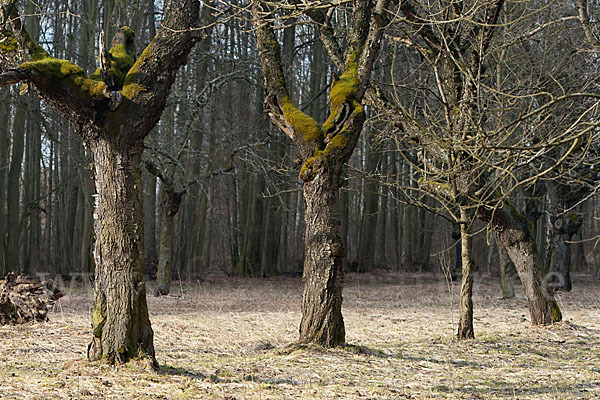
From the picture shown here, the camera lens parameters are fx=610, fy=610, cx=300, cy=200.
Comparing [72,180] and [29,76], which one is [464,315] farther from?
[72,180]

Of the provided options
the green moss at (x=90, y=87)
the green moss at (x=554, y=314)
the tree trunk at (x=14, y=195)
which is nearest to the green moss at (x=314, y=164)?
the green moss at (x=90, y=87)

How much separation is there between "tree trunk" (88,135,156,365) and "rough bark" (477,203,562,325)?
18.1 feet

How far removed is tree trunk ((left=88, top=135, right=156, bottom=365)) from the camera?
18.8ft

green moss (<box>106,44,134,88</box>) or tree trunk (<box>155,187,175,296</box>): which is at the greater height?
green moss (<box>106,44,134,88</box>)

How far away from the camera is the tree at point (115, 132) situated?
18.8 feet

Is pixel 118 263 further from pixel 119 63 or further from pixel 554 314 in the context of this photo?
pixel 554 314

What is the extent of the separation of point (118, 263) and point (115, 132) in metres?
1.27

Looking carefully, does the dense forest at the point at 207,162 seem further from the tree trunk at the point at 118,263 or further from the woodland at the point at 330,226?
the tree trunk at the point at 118,263

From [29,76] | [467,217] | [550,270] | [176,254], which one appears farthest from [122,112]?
[176,254]

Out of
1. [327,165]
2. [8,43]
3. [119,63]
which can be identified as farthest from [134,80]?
[327,165]

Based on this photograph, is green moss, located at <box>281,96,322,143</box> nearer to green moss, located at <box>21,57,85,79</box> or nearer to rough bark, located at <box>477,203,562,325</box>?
green moss, located at <box>21,57,85,79</box>

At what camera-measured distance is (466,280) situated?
7969 mm

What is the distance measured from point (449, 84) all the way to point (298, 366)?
4398 mm

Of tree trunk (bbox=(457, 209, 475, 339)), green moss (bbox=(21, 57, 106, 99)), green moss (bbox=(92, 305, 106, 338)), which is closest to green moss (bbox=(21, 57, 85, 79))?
green moss (bbox=(21, 57, 106, 99))
